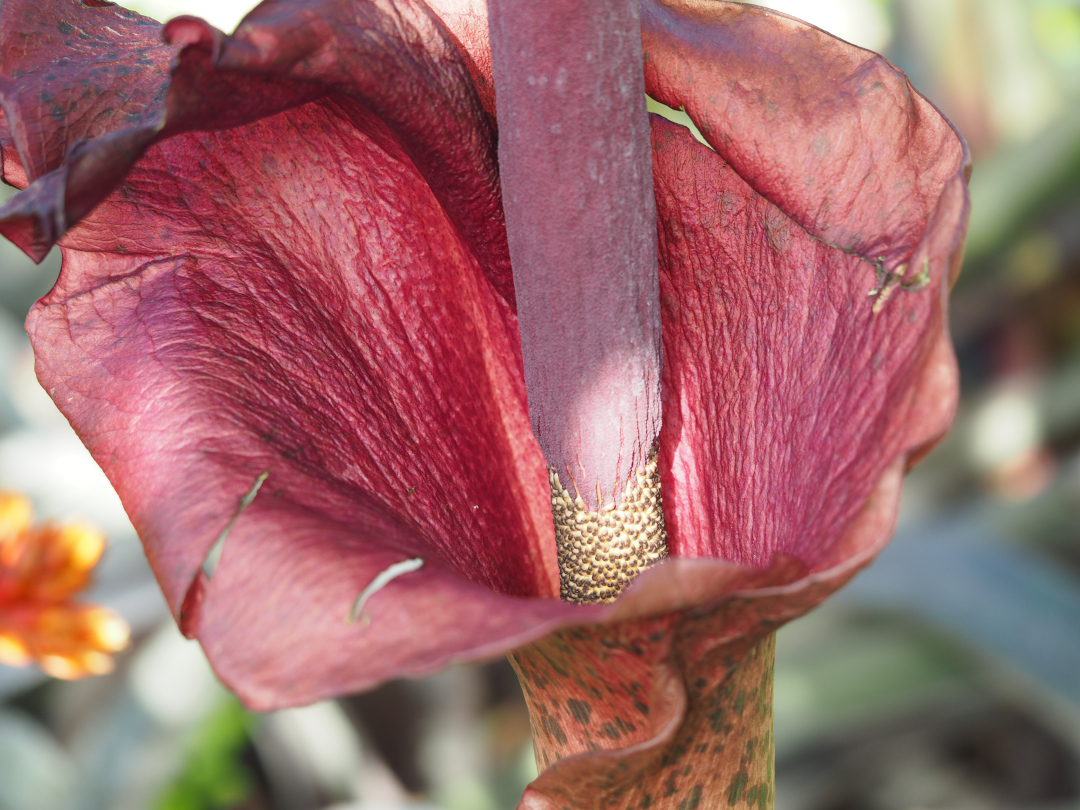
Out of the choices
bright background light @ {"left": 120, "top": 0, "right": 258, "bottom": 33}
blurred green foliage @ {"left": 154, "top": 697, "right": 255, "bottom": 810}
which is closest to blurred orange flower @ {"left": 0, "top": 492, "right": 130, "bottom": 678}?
blurred green foliage @ {"left": 154, "top": 697, "right": 255, "bottom": 810}

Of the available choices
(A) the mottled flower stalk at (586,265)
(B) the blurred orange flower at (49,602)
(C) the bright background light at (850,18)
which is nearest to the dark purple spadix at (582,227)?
(A) the mottled flower stalk at (586,265)

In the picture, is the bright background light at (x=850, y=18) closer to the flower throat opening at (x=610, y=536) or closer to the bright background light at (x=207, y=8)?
the bright background light at (x=207, y=8)

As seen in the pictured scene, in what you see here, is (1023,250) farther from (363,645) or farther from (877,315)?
(363,645)

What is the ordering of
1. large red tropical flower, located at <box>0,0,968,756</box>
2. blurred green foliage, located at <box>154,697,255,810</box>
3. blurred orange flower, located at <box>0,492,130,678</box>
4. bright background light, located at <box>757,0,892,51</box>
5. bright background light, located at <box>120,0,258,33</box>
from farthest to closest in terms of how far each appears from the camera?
bright background light, located at <box>757,0,892,51</box> → bright background light, located at <box>120,0,258,33</box> → blurred green foliage, located at <box>154,697,255,810</box> → blurred orange flower, located at <box>0,492,130,678</box> → large red tropical flower, located at <box>0,0,968,756</box>

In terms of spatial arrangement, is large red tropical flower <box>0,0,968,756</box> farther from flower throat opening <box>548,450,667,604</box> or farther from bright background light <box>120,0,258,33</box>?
bright background light <box>120,0,258,33</box>

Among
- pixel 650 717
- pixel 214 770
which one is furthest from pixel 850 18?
pixel 650 717

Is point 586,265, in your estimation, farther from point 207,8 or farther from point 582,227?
point 207,8
